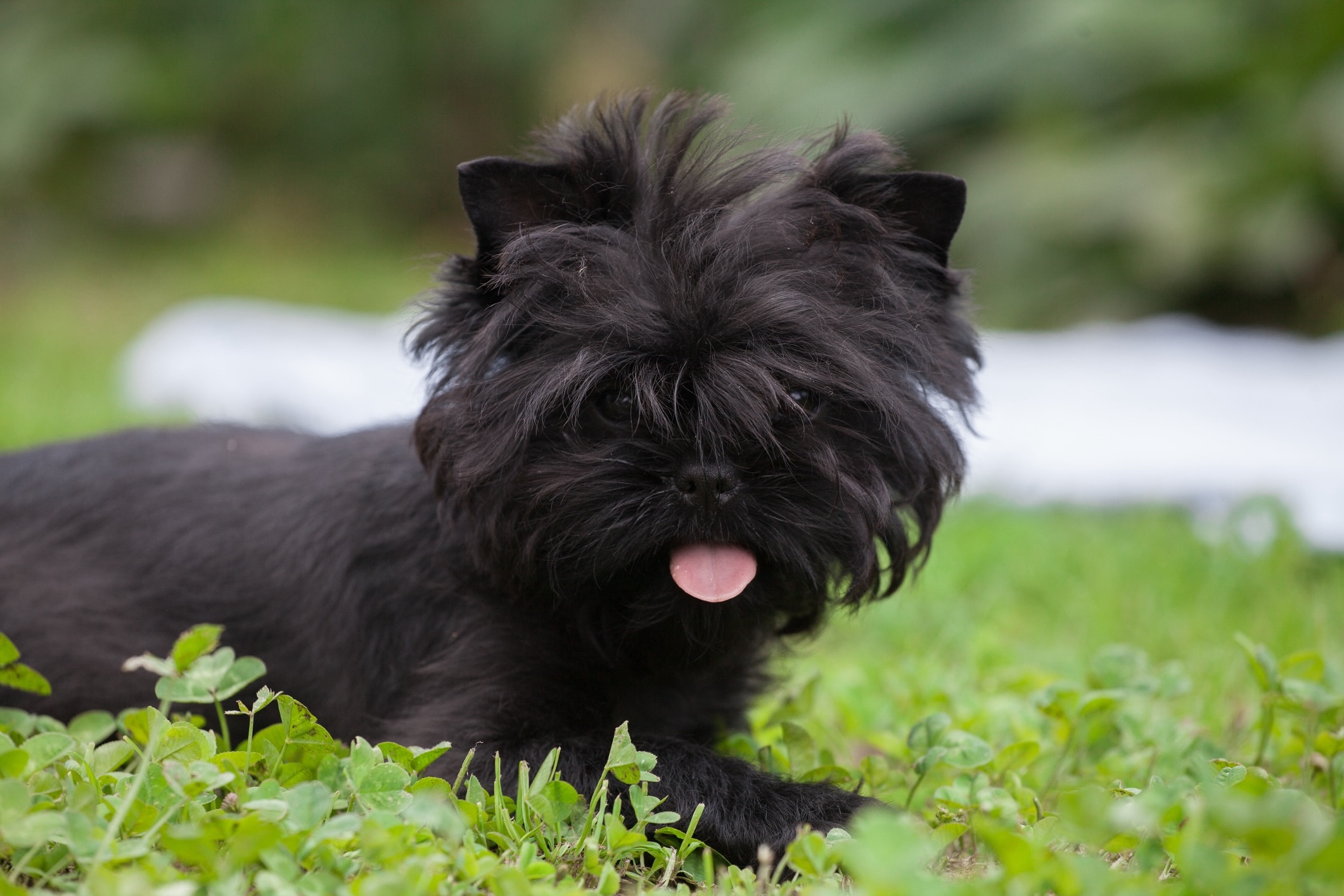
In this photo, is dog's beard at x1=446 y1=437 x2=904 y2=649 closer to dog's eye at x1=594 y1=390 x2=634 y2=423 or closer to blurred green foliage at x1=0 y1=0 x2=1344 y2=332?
dog's eye at x1=594 y1=390 x2=634 y2=423

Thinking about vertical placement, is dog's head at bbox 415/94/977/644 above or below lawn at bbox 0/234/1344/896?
above

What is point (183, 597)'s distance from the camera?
2.99 m

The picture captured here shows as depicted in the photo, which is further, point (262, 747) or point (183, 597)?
point (183, 597)

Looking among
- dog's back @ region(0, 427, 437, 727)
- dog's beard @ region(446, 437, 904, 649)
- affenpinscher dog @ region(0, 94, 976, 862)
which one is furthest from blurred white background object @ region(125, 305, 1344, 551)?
dog's beard @ region(446, 437, 904, 649)

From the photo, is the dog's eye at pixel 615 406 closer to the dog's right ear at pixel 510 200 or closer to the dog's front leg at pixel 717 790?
the dog's right ear at pixel 510 200

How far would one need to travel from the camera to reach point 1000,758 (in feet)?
8.87

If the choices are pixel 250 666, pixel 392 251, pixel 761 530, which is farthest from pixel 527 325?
pixel 392 251

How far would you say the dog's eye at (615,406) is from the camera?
90.3 inches

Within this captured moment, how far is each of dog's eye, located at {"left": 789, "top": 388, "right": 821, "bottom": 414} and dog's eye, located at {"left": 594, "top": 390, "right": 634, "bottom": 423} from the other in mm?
297

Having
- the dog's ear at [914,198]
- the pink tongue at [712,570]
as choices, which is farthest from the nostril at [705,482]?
the dog's ear at [914,198]

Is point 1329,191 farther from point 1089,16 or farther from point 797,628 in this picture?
point 797,628

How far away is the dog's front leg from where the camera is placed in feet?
7.55

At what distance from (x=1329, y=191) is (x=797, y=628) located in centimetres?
684

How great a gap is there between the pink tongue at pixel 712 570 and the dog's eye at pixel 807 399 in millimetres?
288
